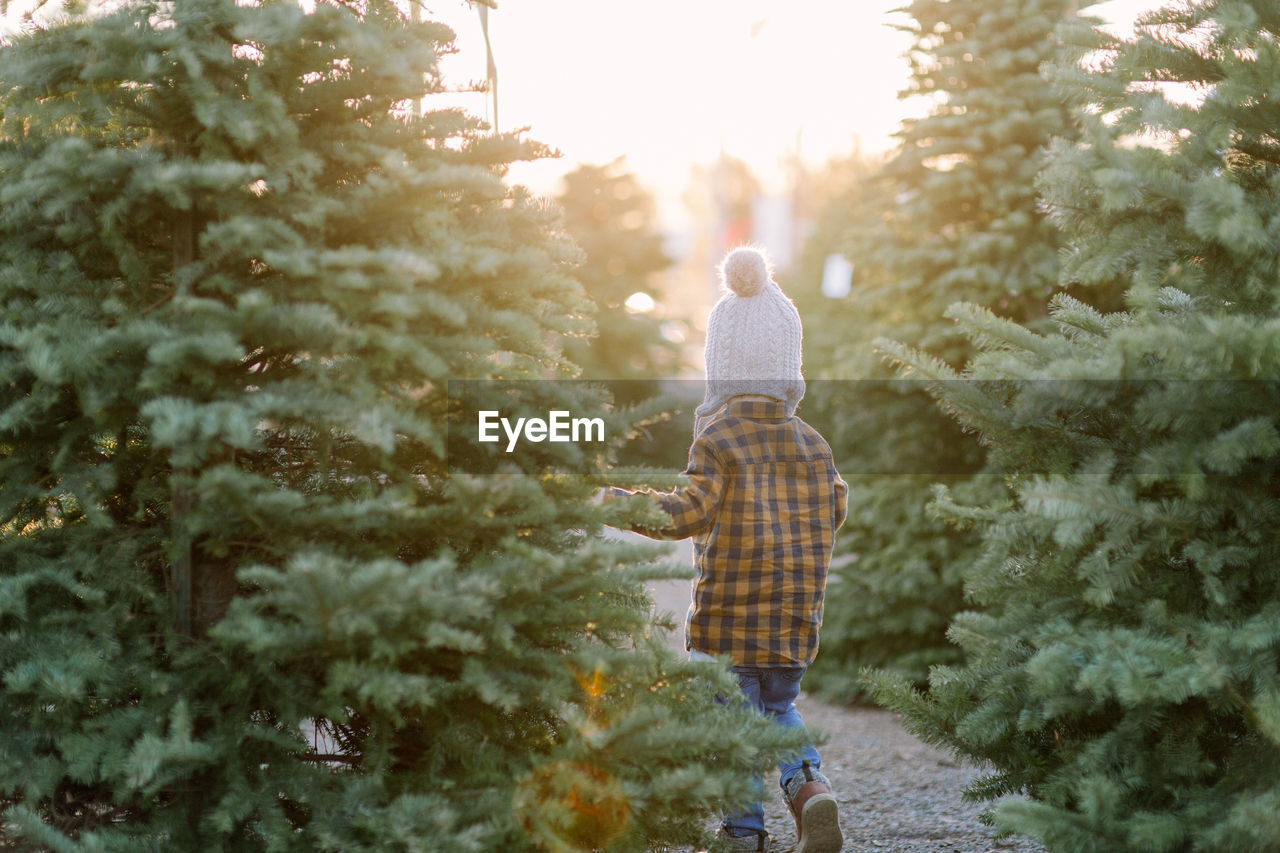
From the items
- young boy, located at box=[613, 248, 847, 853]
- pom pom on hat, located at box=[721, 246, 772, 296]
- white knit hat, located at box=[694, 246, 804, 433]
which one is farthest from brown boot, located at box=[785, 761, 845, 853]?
pom pom on hat, located at box=[721, 246, 772, 296]

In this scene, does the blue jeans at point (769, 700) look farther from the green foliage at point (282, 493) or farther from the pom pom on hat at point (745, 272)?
the pom pom on hat at point (745, 272)

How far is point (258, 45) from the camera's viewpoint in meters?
2.91

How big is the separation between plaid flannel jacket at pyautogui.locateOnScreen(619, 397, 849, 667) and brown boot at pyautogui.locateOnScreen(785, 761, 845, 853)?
409 millimetres

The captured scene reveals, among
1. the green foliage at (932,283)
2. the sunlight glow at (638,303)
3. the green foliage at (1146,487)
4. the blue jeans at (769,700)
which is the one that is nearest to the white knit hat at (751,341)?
the green foliage at (1146,487)

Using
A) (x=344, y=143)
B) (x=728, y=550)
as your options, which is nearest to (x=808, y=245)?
(x=728, y=550)

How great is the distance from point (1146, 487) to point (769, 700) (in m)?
1.58

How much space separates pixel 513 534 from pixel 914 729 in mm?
→ 1481

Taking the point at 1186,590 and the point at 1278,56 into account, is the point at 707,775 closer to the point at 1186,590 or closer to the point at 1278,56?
the point at 1186,590

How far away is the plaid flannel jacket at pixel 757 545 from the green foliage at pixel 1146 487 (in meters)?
0.50

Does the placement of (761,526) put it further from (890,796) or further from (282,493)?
(890,796)

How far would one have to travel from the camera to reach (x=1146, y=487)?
2.95 meters

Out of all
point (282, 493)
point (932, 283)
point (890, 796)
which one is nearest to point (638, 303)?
point (932, 283)

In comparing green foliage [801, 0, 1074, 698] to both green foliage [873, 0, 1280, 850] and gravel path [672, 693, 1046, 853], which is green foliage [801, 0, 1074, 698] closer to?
gravel path [672, 693, 1046, 853]

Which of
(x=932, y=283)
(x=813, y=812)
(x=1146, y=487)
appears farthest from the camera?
(x=932, y=283)
